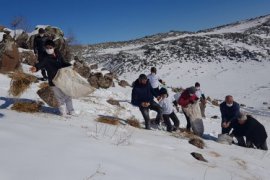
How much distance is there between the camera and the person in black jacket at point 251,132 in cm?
1020

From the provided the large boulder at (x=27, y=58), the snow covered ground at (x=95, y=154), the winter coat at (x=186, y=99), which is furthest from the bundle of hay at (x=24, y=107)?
the large boulder at (x=27, y=58)

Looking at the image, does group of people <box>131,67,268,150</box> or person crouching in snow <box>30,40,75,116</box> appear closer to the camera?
Result: person crouching in snow <box>30,40,75,116</box>

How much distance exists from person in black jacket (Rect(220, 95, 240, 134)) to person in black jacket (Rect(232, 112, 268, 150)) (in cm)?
22

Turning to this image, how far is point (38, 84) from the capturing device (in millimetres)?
12180

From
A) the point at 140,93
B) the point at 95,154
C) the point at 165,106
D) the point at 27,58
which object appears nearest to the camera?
the point at 95,154

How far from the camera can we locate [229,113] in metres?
10.9

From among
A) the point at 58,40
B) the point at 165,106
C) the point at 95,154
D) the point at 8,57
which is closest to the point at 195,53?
the point at 58,40

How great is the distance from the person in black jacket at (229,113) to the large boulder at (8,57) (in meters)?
7.99

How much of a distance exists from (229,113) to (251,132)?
35.7 inches

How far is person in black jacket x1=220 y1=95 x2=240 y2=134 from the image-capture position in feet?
35.0

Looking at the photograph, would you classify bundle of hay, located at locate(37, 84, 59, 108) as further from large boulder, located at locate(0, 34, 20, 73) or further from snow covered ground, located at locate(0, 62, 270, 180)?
Answer: large boulder, located at locate(0, 34, 20, 73)

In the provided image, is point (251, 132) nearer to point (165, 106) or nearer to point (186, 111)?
point (186, 111)

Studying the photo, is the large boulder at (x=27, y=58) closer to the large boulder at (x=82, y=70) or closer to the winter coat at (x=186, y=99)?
the large boulder at (x=82, y=70)

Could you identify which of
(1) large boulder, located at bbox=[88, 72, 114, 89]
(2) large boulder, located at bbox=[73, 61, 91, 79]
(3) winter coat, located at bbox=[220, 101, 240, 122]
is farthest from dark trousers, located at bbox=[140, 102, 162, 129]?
(2) large boulder, located at bbox=[73, 61, 91, 79]
